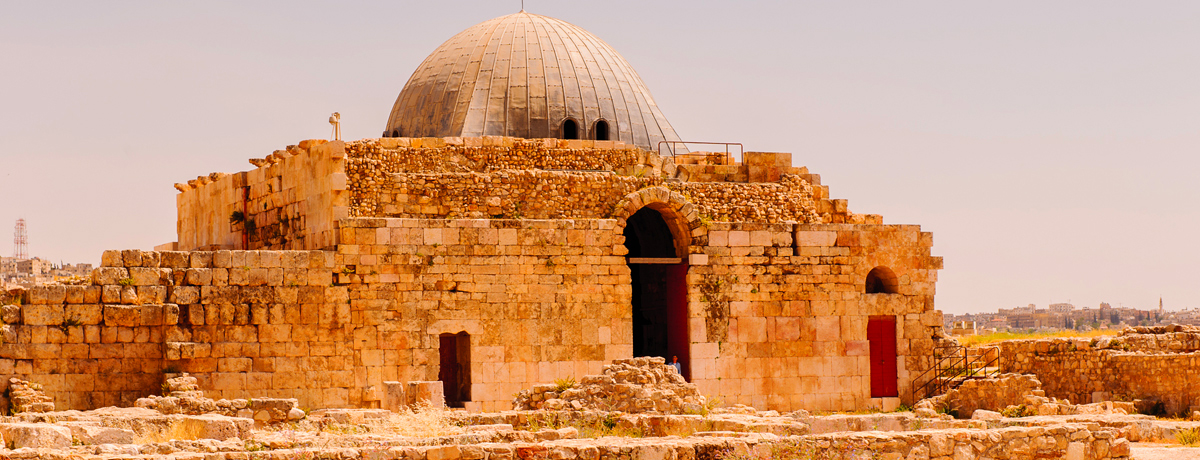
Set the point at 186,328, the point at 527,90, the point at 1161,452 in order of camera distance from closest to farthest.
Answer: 1. the point at 1161,452
2. the point at 186,328
3. the point at 527,90

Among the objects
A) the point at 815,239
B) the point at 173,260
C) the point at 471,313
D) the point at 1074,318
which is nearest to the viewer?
the point at 173,260

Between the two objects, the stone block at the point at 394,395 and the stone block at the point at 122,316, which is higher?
the stone block at the point at 122,316

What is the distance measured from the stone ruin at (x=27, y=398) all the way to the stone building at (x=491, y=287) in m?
0.21

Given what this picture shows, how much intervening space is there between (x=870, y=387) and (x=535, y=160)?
6416mm

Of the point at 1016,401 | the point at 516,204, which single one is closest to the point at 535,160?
the point at 516,204

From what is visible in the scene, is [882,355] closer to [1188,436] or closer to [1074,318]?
[1188,436]

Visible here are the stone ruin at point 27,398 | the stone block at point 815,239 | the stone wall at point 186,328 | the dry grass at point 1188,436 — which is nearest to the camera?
the dry grass at point 1188,436

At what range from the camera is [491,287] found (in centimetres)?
1952

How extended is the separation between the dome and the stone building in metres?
2.88

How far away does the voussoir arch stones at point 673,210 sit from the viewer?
20328 millimetres

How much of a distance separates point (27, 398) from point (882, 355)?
1258 cm

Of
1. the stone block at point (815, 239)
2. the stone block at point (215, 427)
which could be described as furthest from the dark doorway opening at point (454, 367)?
the stone block at point (215, 427)

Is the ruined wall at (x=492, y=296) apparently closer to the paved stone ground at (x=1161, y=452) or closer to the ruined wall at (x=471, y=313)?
the ruined wall at (x=471, y=313)

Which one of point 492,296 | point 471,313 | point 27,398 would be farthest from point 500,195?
point 27,398
